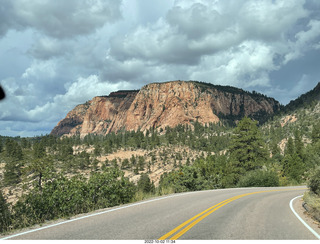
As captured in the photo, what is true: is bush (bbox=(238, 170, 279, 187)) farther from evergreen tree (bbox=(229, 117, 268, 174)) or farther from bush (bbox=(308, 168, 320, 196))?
bush (bbox=(308, 168, 320, 196))

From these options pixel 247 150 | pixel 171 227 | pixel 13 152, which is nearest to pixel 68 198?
pixel 171 227

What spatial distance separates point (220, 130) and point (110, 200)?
587ft

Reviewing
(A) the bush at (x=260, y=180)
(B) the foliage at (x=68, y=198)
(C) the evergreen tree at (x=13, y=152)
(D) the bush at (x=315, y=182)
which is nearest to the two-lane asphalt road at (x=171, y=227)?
(B) the foliage at (x=68, y=198)

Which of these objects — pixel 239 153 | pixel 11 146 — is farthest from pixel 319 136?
pixel 11 146

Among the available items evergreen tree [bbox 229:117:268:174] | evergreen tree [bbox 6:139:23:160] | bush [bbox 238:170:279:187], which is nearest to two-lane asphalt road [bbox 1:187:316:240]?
bush [bbox 238:170:279:187]

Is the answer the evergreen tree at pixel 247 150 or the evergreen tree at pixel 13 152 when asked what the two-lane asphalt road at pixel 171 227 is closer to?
the evergreen tree at pixel 247 150

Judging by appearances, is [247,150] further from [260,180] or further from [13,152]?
[13,152]

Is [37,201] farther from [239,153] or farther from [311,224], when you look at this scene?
[239,153]

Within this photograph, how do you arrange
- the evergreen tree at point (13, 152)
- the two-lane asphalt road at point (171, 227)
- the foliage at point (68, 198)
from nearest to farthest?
the two-lane asphalt road at point (171, 227), the foliage at point (68, 198), the evergreen tree at point (13, 152)

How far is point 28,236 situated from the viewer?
18.3ft

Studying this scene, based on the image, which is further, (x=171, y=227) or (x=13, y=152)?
(x=13, y=152)

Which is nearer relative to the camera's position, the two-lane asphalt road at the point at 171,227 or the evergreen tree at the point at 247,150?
the two-lane asphalt road at the point at 171,227
